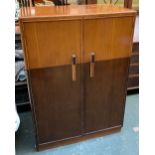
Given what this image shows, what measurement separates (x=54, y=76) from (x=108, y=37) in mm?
475

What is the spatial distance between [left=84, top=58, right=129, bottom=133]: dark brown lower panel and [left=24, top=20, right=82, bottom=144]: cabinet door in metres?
0.08

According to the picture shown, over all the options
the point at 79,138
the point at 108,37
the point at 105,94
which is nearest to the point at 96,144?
the point at 79,138

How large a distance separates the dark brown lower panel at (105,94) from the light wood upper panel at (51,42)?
0.65ft

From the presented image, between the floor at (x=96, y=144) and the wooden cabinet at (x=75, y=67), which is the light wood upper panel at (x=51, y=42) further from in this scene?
the floor at (x=96, y=144)

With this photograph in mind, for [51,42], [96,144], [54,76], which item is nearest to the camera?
[51,42]

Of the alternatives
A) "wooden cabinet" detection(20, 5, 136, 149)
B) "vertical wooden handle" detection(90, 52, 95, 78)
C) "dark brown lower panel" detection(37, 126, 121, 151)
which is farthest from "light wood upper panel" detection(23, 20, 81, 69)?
"dark brown lower panel" detection(37, 126, 121, 151)

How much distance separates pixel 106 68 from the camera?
1.56 m

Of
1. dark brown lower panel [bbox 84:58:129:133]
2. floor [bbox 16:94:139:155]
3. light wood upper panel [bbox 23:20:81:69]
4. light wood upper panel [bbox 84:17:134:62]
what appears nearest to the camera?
light wood upper panel [bbox 23:20:81:69]

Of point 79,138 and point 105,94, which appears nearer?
point 105,94

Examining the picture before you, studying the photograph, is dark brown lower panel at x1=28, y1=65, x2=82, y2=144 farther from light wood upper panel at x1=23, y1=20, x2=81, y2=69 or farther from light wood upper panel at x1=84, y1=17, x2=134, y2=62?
light wood upper panel at x1=84, y1=17, x2=134, y2=62

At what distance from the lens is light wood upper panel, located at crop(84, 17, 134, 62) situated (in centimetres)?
140

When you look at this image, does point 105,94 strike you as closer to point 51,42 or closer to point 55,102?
point 55,102

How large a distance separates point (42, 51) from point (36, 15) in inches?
9.1
